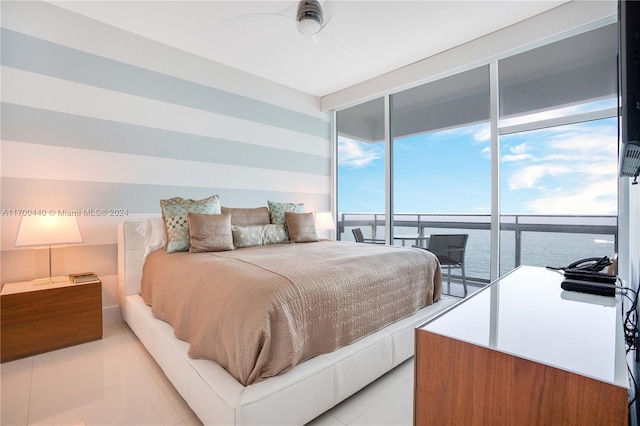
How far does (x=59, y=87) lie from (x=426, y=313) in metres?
3.65

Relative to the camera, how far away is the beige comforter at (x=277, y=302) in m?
1.33

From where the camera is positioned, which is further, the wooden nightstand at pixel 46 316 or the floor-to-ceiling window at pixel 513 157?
the floor-to-ceiling window at pixel 513 157

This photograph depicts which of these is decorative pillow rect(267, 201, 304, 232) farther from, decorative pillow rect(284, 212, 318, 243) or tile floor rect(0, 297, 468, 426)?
tile floor rect(0, 297, 468, 426)

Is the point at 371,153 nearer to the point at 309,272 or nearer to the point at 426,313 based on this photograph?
the point at 426,313

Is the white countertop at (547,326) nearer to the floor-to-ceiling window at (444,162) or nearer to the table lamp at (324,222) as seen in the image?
the floor-to-ceiling window at (444,162)

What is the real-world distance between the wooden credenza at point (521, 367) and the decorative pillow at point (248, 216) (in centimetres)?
240

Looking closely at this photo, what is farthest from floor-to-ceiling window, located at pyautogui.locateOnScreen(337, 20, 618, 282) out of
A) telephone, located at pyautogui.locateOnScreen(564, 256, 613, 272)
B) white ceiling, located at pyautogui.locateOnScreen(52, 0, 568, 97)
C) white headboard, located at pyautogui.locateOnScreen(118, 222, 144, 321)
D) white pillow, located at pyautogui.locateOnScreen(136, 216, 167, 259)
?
white headboard, located at pyautogui.locateOnScreen(118, 222, 144, 321)

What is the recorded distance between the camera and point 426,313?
2262mm

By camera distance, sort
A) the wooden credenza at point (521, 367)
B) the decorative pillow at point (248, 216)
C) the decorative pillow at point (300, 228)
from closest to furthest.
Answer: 1. the wooden credenza at point (521, 367)
2. the decorative pillow at point (248, 216)
3. the decorative pillow at point (300, 228)

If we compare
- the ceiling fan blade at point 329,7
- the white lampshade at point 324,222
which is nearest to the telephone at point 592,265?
the ceiling fan blade at point 329,7

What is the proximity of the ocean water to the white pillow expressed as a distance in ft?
10.1

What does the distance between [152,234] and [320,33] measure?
244cm

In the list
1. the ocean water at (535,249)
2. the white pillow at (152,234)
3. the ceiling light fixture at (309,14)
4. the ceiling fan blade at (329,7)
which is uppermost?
the ceiling fan blade at (329,7)

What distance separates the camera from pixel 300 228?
321 cm
